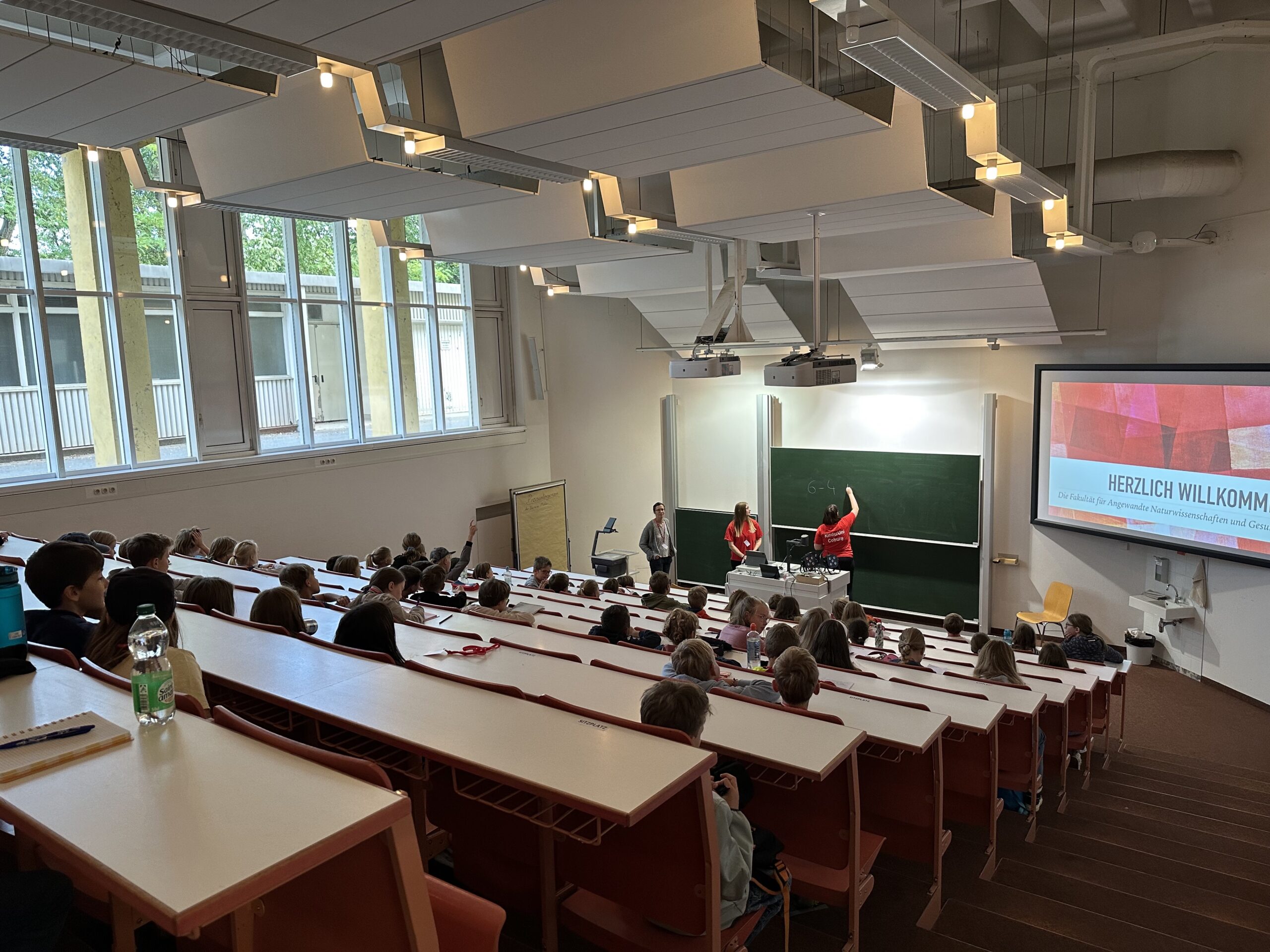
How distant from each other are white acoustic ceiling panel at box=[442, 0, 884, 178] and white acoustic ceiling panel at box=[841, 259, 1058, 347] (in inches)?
188

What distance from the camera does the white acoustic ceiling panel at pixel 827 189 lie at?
204 inches

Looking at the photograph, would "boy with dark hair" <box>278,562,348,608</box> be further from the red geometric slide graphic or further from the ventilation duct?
the red geometric slide graphic

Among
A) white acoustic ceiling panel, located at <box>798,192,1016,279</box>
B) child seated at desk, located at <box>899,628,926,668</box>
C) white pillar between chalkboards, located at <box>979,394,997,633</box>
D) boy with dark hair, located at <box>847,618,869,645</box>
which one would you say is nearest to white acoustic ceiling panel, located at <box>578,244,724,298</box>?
white acoustic ceiling panel, located at <box>798,192,1016,279</box>

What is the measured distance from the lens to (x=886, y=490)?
11.5 metres

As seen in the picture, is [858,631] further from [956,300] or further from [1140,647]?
[1140,647]

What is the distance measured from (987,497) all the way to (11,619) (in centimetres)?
1047

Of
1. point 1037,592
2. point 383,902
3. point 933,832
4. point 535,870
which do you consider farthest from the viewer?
point 1037,592

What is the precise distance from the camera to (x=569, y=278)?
1125cm

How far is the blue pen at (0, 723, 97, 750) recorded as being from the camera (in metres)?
1.84

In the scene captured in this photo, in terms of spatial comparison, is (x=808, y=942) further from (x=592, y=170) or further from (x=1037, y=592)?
(x=1037, y=592)

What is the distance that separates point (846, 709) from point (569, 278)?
8.79m

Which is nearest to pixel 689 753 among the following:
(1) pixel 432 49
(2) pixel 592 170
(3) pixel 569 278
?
(2) pixel 592 170

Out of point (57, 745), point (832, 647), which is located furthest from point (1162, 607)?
point (57, 745)

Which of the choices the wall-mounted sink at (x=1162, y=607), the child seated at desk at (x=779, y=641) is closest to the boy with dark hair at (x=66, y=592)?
the child seated at desk at (x=779, y=641)
